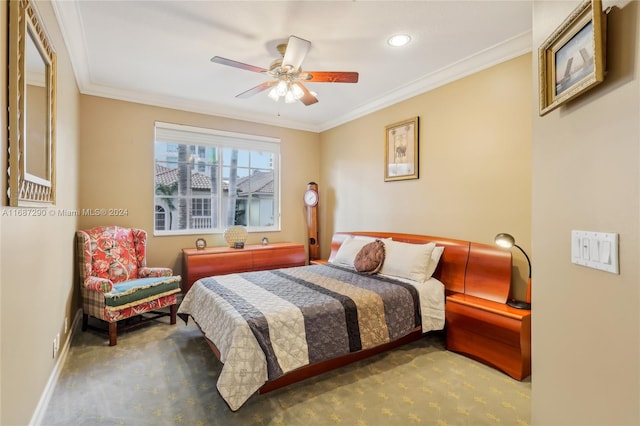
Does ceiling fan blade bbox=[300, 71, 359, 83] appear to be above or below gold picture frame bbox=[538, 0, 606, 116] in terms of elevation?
above

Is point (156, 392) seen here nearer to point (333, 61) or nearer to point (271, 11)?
point (271, 11)

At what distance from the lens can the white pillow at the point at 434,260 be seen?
3.10 m

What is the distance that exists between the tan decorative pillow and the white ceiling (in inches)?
74.4

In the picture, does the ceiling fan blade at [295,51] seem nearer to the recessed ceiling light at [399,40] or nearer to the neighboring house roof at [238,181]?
the recessed ceiling light at [399,40]

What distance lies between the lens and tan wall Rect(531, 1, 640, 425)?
78cm

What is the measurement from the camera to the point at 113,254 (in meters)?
3.44

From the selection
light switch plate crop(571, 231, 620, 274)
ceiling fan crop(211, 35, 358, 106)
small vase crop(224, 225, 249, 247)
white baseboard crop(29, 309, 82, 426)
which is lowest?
white baseboard crop(29, 309, 82, 426)

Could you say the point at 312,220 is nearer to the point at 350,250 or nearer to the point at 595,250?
the point at 350,250

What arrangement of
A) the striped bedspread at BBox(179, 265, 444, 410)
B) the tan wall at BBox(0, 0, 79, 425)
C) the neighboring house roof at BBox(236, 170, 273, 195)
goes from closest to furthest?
the tan wall at BBox(0, 0, 79, 425), the striped bedspread at BBox(179, 265, 444, 410), the neighboring house roof at BBox(236, 170, 273, 195)

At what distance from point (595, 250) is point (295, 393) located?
6.42 feet

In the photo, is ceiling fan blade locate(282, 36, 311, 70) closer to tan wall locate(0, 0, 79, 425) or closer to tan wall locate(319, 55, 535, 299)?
tan wall locate(0, 0, 79, 425)

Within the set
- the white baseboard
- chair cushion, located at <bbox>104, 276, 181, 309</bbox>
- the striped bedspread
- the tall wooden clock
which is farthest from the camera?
the tall wooden clock

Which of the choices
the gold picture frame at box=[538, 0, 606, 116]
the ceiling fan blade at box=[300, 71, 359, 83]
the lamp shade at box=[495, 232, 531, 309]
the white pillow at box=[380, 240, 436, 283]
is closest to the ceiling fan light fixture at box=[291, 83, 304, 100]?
the ceiling fan blade at box=[300, 71, 359, 83]

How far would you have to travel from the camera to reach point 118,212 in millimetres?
3871
